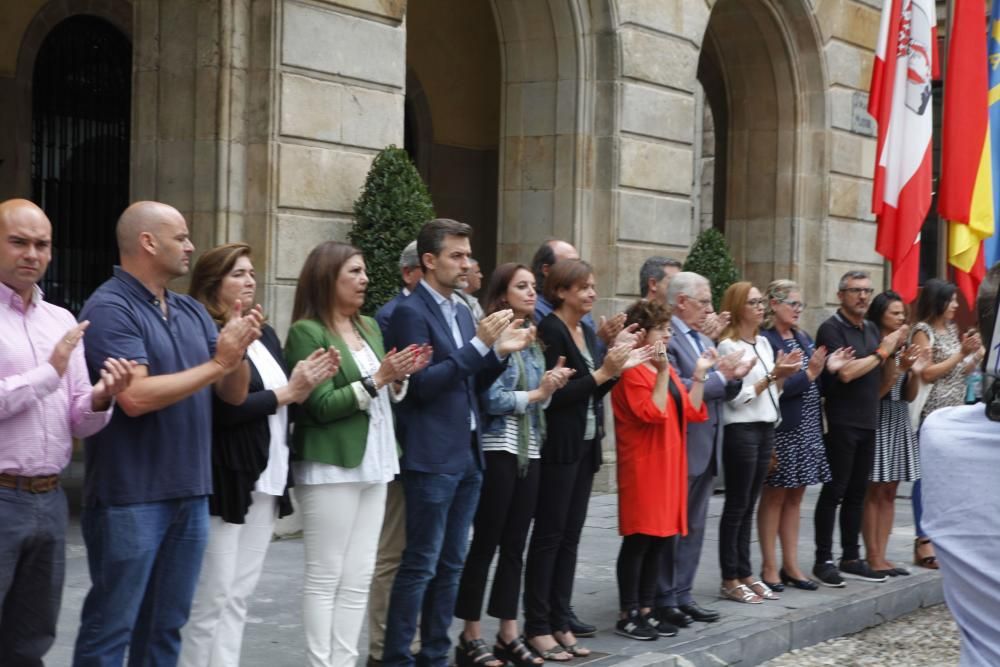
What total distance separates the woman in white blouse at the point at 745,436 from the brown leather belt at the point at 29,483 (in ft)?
14.2

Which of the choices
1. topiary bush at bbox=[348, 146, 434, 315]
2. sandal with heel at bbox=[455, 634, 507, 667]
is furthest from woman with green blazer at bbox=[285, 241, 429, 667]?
topiary bush at bbox=[348, 146, 434, 315]

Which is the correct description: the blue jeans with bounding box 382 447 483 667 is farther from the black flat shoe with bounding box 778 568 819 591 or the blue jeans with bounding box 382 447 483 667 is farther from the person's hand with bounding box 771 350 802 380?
the black flat shoe with bounding box 778 568 819 591

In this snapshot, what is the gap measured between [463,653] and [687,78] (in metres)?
8.41

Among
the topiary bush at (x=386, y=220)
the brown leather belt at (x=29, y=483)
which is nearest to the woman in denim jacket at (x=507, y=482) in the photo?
the brown leather belt at (x=29, y=483)

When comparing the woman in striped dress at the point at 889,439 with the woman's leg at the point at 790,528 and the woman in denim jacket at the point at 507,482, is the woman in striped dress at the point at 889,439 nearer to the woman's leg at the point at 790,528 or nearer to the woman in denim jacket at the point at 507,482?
the woman's leg at the point at 790,528

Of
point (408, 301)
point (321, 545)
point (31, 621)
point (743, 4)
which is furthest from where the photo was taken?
point (743, 4)

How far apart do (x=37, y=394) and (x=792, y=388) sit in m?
5.00

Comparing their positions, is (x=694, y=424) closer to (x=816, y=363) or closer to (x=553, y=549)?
(x=816, y=363)

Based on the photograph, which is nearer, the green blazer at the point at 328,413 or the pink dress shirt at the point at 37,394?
the pink dress shirt at the point at 37,394

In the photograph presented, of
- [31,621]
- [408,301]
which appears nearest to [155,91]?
[408,301]

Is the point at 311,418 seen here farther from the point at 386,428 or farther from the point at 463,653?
the point at 463,653

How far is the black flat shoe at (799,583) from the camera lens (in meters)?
8.36

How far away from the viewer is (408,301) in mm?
5910

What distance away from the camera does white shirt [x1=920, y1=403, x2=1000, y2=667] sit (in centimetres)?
221
